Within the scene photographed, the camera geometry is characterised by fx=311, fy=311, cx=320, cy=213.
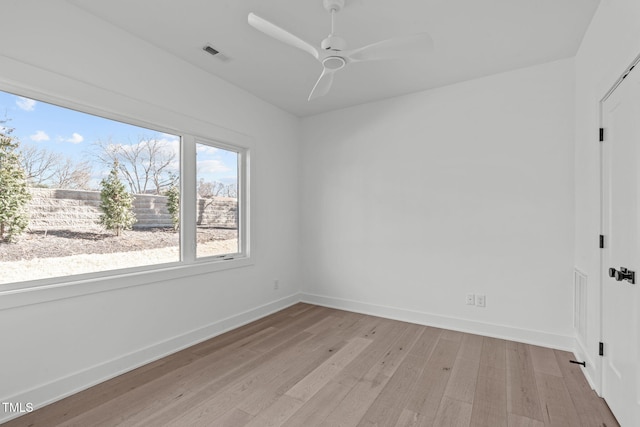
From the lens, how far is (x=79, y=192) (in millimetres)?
2361

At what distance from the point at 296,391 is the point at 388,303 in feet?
6.28

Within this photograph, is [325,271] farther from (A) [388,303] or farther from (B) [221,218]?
A: (B) [221,218]

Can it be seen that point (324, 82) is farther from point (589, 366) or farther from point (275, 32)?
point (589, 366)

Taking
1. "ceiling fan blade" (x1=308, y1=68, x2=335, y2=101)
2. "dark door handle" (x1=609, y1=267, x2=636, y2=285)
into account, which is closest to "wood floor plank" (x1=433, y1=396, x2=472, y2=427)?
"dark door handle" (x1=609, y1=267, x2=636, y2=285)

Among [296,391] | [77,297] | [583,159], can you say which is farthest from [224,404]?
[583,159]

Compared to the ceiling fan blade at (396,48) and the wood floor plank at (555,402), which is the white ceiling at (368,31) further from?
the wood floor plank at (555,402)

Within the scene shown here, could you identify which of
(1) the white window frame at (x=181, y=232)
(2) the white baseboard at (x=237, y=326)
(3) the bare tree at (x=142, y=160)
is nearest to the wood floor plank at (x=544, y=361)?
(2) the white baseboard at (x=237, y=326)

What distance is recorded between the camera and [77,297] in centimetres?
221

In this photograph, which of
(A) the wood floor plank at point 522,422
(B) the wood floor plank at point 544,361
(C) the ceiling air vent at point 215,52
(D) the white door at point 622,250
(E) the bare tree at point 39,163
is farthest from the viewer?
(C) the ceiling air vent at point 215,52

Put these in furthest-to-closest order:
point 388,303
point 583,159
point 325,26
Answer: point 388,303
point 583,159
point 325,26

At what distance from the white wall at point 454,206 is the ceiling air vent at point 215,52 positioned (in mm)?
1768

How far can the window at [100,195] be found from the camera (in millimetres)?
2062

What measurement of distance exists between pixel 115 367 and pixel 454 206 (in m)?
3.48

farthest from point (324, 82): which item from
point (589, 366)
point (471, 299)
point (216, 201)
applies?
point (589, 366)
